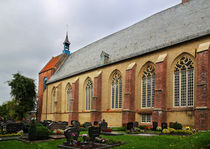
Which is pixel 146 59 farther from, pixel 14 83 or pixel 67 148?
pixel 14 83

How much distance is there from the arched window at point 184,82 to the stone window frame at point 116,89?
26.4 feet

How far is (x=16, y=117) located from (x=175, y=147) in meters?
39.7

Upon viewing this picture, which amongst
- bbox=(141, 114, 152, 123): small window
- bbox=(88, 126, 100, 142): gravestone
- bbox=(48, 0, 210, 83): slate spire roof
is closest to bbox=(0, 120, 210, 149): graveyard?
bbox=(88, 126, 100, 142): gravestone

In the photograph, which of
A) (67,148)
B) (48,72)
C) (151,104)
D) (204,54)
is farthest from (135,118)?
(48,72)

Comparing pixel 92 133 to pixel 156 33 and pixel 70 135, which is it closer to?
pixel 70 135

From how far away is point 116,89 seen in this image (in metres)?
27.7

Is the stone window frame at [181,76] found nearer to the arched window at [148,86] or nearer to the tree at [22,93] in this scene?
the arched window at [148,86]

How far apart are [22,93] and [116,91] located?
2465 cm

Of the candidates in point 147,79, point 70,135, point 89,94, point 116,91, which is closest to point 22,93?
point 89,94

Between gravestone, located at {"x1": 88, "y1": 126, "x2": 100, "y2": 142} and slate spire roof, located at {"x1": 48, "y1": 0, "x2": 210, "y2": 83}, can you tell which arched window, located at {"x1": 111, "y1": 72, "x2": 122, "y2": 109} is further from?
gravestone, located at {"x1": 88, "y1": 126, "x2": 100, "y2": 142}

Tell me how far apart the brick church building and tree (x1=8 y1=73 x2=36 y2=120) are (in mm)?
13781

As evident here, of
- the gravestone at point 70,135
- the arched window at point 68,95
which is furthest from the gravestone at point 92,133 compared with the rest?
the arched window at point 68,95

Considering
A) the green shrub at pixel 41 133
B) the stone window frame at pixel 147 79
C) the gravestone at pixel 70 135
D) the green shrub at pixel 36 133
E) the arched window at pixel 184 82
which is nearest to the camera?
the gravestone at pixel 70 135

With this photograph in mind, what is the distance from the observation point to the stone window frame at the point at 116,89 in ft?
88.4
